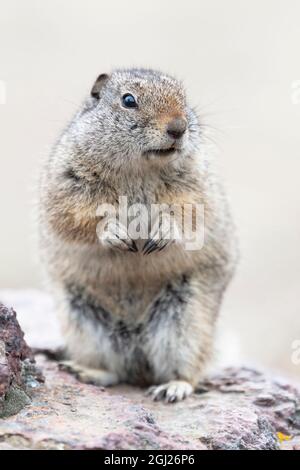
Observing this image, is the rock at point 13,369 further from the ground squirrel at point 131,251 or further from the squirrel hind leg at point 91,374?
the ground squirrel at point 131,251

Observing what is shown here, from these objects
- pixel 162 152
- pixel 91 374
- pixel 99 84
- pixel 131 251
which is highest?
pixel 99 84

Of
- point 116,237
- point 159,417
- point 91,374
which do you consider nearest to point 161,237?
point 116,237

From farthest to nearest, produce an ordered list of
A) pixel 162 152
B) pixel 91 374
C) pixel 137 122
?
pixel 91 374 → pixel 137 122 → pixel 162 152

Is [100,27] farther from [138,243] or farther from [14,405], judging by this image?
[14,405]

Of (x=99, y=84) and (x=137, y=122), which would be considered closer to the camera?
(x=137, y=122)

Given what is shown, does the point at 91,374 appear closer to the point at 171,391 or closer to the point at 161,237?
the point at 171,391

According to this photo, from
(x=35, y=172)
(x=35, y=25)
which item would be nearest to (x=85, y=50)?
(x=35, y=25)

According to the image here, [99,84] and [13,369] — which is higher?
[99,84]
